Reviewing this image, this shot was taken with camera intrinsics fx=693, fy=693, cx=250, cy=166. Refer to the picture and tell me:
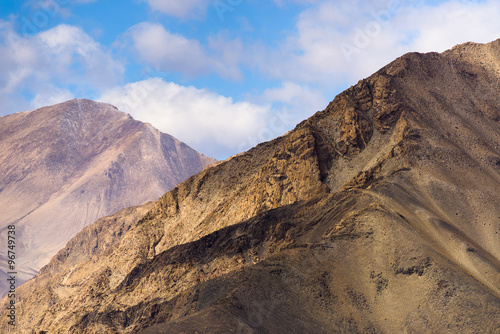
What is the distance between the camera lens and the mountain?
63.1 m

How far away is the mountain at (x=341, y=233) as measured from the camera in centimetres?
6309

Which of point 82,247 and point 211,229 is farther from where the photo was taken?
point 82,247

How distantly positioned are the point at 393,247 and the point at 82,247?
132 m

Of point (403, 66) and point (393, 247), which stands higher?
point (403, 66)

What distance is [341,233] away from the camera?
72.8 metres

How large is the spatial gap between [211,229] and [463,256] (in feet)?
131

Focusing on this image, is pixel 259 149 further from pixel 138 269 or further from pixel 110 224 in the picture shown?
pixel 110 224

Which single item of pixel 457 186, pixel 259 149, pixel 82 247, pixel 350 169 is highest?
pixel 82 247

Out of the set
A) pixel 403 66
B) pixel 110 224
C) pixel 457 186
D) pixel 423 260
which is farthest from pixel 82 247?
pixel 423 260

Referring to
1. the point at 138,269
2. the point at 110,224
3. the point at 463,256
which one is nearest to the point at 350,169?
the point at 463,256

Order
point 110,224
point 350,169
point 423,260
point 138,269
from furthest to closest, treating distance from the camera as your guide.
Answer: point 110,224, point 138,269, point 350,169, point 423,260

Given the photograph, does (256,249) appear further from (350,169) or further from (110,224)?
(110,224)

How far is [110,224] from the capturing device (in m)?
184

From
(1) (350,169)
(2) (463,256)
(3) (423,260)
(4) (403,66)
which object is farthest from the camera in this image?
(4) (403,66)
